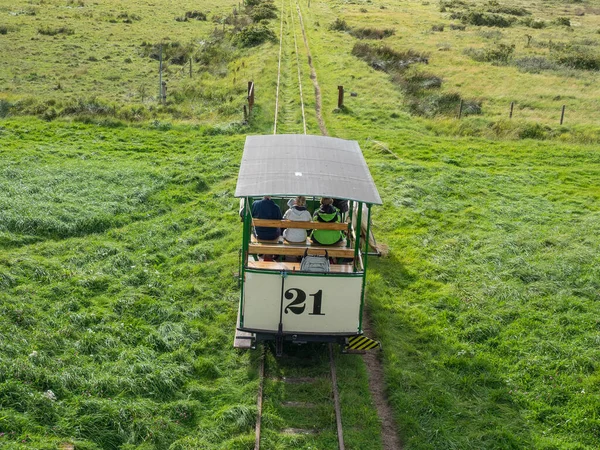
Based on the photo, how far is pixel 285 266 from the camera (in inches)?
441

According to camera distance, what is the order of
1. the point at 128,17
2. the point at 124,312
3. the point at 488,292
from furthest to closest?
the point at 128,17 → the point at 488,292 → the point at 124,312

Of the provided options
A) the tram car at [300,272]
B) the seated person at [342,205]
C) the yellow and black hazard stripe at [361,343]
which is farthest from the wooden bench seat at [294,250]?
the seated person at [342,205]

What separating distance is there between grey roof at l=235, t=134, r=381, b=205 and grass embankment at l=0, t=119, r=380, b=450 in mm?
2921

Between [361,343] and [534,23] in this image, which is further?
[534,23]

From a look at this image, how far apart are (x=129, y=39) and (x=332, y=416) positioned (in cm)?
4527

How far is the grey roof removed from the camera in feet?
35.3

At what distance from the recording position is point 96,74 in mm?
37625

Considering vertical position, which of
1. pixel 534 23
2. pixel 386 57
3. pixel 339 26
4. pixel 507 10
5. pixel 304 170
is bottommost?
pixel 304 170

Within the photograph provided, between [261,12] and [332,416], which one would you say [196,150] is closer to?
[332,416]

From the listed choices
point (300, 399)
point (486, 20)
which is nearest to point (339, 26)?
point (486, 20)

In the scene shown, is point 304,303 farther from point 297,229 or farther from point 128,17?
point 128,17

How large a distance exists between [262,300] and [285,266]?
32.9 inches

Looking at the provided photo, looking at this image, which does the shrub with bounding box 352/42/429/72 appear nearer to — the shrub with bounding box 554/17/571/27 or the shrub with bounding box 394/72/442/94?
the shrub with bounding box 394/72/442/94

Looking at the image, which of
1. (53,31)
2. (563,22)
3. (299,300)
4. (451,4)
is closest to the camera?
(299,300)
